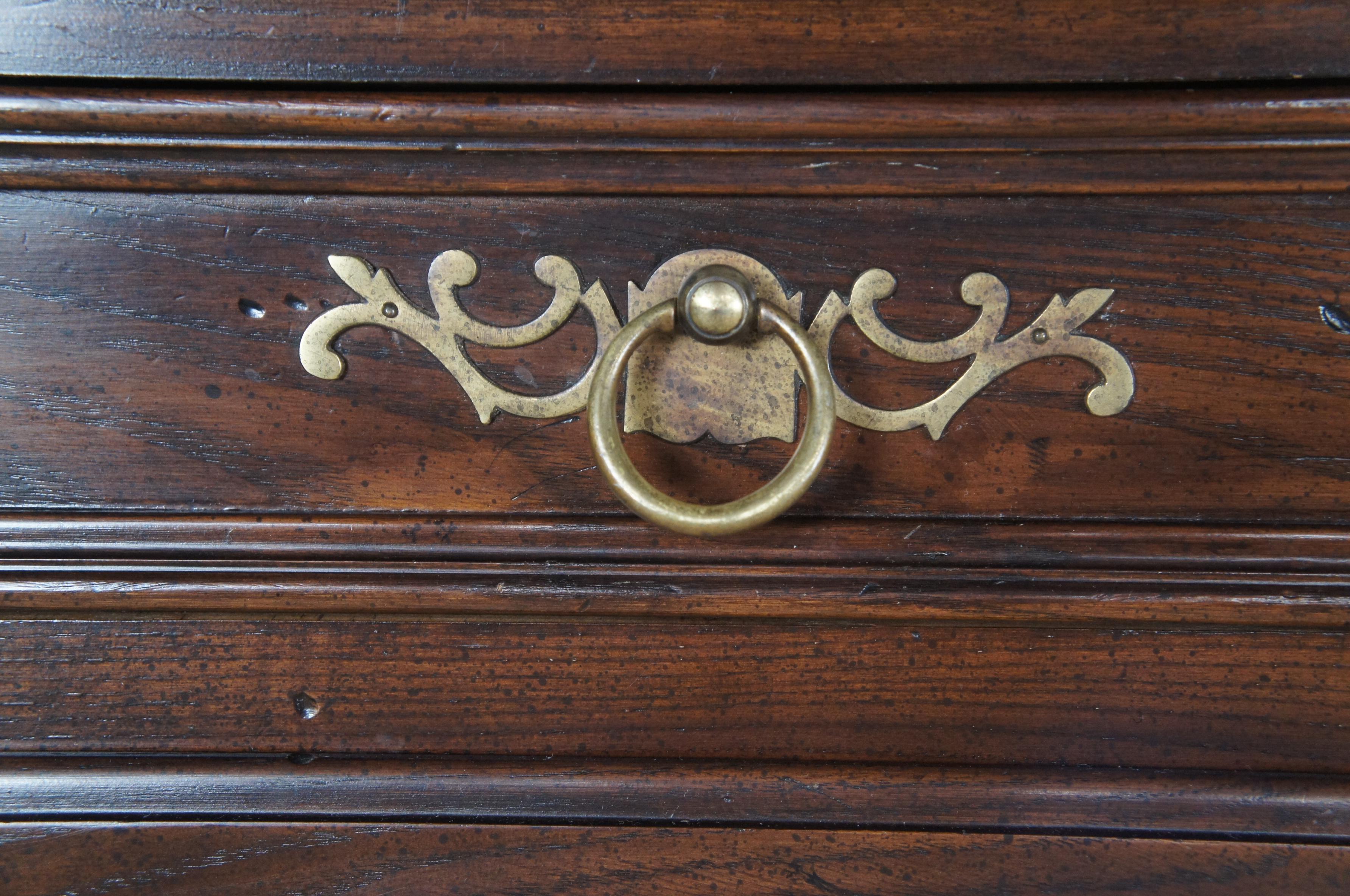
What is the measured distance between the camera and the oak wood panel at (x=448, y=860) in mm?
324

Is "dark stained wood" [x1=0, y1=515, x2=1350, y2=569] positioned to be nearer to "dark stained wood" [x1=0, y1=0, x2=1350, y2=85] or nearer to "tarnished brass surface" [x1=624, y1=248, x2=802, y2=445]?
"tarnished brass surface" [x1=624, y1=248, x2=802, y2=445]

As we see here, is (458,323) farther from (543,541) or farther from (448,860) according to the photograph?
(448,860)

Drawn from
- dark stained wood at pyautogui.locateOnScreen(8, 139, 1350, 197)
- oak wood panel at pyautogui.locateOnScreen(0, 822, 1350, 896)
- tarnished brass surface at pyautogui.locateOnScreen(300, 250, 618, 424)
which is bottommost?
oak wood panel at pyautogui.locateOnScreen(0, 822, 1350, 896)

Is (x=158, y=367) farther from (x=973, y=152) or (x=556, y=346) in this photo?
(x=973, y=152)

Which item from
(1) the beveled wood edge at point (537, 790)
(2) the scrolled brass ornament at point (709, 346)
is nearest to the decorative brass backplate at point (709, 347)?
(2) the scrolled brass ornament at point (709, 346)

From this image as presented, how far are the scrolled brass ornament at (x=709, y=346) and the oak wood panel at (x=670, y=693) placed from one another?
9 cm

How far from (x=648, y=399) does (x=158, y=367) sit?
0.63 ft

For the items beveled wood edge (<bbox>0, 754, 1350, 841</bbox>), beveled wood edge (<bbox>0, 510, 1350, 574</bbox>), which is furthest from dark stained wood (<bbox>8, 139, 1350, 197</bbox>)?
beveled wood edge (<bbox>0, 754, 1350, 841</bbox>)

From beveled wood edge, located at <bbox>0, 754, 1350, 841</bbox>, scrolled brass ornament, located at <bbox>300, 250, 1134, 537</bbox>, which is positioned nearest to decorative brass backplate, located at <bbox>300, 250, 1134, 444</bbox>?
scrolled brass ornament, located at <bbox>300, 250, 1134, 537</bbox>

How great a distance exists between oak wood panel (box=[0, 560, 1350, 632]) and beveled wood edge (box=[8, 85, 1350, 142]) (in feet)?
0.54

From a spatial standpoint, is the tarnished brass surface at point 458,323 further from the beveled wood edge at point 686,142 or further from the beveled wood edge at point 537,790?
the beveled wood edge at point 537,790

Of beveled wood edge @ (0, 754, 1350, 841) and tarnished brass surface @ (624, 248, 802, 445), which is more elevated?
tarnished brass surface @ (624, 248, 802, 445)

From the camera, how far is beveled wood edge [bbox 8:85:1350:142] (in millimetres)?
275

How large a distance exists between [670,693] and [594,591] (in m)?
0.06
